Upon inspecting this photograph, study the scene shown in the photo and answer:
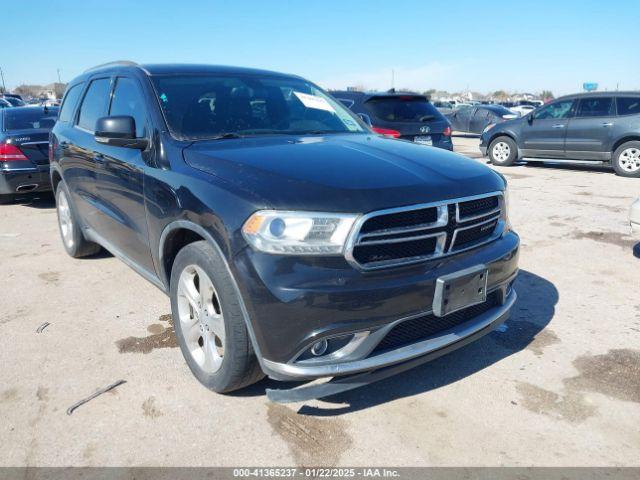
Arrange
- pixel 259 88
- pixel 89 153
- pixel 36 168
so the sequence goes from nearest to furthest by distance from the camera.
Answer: pixel 259 88
pixel 89 153
pixel 36 168

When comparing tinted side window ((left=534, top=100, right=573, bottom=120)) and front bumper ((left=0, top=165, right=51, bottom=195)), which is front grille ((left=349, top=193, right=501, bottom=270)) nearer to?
front bumper ((left=0, top=165, right=51, bottom=195))

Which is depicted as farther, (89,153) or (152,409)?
(89,153)

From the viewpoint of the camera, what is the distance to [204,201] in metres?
2.51

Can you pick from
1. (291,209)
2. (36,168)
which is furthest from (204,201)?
(36,168)

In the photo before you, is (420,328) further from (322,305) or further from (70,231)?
(70,231)

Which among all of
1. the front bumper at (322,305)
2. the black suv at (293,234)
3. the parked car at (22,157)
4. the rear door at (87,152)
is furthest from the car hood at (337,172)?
the parked car at (22,157)

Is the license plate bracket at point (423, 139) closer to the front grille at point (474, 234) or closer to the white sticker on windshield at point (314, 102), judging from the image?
the white sticker on windshield at point (314, 102)

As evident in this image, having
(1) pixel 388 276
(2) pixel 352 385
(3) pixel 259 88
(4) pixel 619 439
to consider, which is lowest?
(4) pixel 619 439

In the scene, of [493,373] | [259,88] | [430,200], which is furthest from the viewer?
[259,88]

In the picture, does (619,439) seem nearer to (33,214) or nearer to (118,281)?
(118,281)

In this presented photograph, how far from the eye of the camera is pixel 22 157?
7434mm

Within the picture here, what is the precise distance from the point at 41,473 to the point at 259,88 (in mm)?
2736

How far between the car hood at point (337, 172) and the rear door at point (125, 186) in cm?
59

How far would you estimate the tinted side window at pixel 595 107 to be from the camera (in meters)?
10.7
